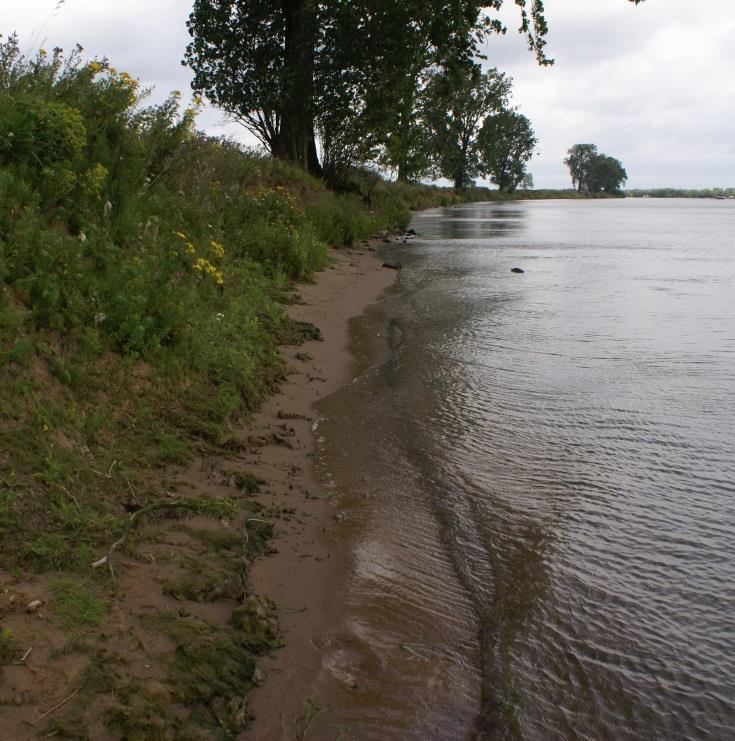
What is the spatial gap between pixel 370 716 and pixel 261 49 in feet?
67.6

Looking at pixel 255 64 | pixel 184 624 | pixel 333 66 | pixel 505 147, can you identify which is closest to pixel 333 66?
pixel 333 66

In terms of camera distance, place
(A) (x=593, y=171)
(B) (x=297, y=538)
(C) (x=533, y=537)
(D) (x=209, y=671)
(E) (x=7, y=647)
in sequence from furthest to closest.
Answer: (A) (x=593, y=171)
(C) (x=533, y=537)
(B) (x=297, y=538)
(D) (x=209, y=671)
(E) (x=7, y=647)

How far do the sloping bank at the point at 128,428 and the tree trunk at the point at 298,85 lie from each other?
1098 centimetres

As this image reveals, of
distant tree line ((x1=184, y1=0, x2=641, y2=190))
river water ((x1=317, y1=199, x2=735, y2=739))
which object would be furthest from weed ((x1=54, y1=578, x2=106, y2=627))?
distant tree line ((x1=184, y1=0, x2=641, y2=190))

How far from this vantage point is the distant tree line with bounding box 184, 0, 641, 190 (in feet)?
57.8

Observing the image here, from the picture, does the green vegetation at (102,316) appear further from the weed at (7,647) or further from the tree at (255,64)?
the tree at (255,64)

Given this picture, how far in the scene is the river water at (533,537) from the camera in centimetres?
295

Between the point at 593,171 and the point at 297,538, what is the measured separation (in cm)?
16204

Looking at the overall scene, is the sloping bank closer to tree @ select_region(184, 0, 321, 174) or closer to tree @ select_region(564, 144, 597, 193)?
tree @ select_region(184, 0, 321, 174)

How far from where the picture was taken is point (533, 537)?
420 centimetres

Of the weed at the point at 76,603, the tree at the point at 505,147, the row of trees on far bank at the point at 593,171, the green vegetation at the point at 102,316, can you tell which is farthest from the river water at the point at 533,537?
the row of trees on far bank at the point at 593,171

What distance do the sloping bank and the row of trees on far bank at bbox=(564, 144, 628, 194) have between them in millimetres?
154260

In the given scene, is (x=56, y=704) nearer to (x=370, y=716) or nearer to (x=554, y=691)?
(x=370, y=716)

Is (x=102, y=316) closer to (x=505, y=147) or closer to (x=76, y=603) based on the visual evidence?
(x=76, y=603)
